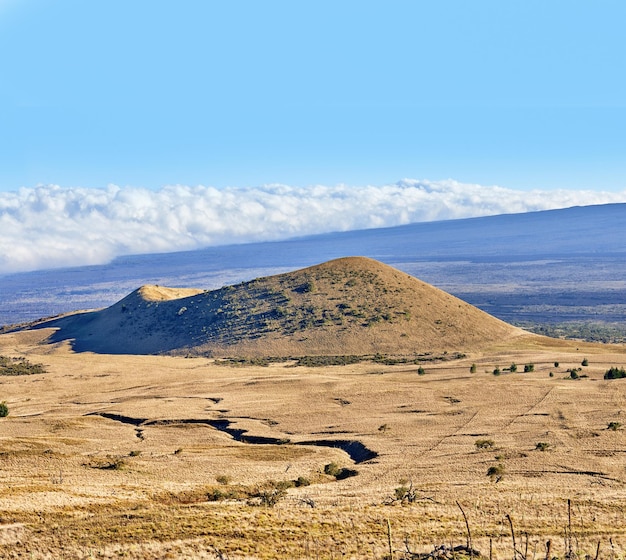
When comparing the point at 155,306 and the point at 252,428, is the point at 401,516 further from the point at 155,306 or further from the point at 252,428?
the point at 155,306

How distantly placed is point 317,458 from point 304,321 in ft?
193

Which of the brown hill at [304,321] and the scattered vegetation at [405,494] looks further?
the brown hill at [304,321]

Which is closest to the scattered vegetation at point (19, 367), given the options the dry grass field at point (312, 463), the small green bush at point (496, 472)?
the dry grass field at point (312, 463)

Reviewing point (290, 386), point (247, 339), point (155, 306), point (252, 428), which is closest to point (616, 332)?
point (247, 339)

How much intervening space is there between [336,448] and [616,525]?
16596 mm

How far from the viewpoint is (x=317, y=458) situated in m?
34.9

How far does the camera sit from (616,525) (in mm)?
22609

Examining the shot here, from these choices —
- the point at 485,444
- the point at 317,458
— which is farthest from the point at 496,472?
the point at 317,458

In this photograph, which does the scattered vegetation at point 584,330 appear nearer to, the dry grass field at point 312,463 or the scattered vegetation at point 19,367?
the dry grass field at point 312,463

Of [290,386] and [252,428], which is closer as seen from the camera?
[252,428]

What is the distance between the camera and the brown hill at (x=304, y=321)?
87.4 metres

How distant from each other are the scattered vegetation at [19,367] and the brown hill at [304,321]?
59.3 feet

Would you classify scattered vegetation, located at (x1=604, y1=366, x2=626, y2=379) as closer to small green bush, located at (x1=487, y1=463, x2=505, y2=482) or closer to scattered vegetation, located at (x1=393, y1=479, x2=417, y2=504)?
small green bush, located at (x1=487, y1=463, x2=505, y2=482)

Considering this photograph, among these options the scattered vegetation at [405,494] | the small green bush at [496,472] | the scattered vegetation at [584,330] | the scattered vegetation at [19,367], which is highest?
the scattered vegetation at [405,494]
